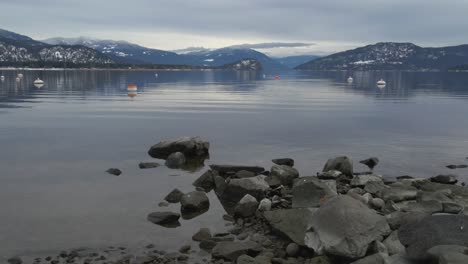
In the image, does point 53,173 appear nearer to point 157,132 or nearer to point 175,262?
point 175,262

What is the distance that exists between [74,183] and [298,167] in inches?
585

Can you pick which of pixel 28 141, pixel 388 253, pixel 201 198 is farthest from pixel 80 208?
pixel 28 141

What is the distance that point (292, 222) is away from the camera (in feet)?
61.7

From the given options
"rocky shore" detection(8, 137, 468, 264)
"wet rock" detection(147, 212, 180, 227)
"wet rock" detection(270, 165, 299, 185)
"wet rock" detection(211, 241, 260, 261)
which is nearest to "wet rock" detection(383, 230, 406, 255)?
"rocky shore" detection(8, 137, 468, 264)

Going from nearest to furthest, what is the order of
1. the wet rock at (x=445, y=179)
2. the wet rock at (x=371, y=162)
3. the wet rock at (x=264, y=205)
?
the wet rock at (x=264, y=205) < the wet rock at (x=445, y=179) < the wet rock at (x=371, y=162)

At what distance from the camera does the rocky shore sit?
1553 centimetres

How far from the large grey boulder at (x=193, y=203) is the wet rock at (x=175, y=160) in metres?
9.42

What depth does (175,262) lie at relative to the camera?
16.5 metres

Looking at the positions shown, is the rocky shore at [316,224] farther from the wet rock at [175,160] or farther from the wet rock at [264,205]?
the wet rock at [175,160]

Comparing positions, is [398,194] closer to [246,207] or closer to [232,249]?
[246,207]

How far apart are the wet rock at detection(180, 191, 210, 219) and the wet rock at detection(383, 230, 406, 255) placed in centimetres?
956

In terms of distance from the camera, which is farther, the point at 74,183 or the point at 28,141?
the point at 28,141

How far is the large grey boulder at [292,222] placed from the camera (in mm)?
17922

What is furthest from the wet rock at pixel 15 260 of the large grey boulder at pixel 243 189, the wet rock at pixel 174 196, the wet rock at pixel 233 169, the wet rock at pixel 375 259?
the wet rock at pixel 233 169
